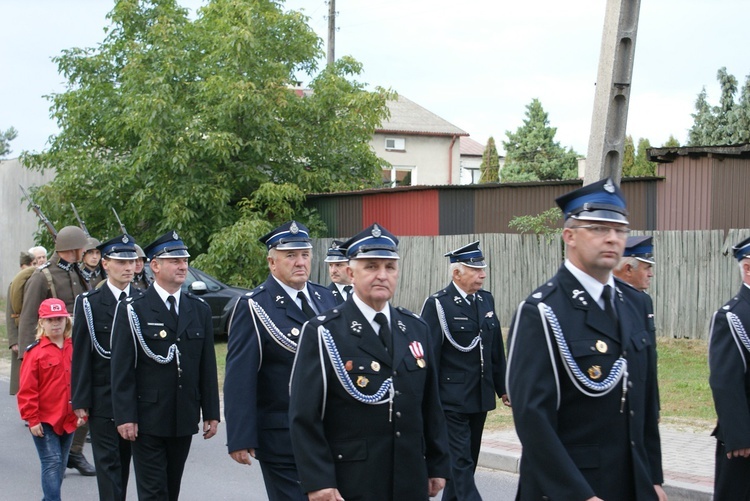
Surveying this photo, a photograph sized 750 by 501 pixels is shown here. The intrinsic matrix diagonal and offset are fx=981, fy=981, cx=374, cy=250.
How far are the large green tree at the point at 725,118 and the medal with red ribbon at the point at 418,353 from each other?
31.9 m

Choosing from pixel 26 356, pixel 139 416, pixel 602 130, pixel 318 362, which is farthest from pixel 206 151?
pixel 318 362

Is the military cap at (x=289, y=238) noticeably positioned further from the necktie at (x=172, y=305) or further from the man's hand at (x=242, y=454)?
the man's hand at (x=242, y=454)

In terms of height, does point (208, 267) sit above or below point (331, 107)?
below

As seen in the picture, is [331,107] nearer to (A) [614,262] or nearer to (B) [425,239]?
(B) [425,239]

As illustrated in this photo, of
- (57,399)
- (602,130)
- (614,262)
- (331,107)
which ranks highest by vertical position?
(331,107)

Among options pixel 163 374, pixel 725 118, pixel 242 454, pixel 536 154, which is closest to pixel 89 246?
pixel 163 374

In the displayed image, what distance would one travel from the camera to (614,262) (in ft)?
12.9

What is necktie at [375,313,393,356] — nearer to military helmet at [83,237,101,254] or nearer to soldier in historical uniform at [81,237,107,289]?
military helmet at [83,237,101,254]

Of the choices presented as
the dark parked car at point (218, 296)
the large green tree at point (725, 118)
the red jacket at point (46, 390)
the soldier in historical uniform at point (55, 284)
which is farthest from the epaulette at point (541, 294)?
the large green tree at point (725, 118)

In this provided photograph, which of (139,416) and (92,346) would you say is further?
(92,346)

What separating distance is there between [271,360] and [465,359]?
2357 mm

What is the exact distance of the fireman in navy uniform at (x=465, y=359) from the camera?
7387 mm

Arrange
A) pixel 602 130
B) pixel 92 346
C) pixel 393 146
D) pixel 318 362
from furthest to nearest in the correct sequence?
pixel 393 146, pixel 602 130, pixel 92 346, pixel 318 362

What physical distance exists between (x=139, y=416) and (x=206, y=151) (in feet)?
53.4
